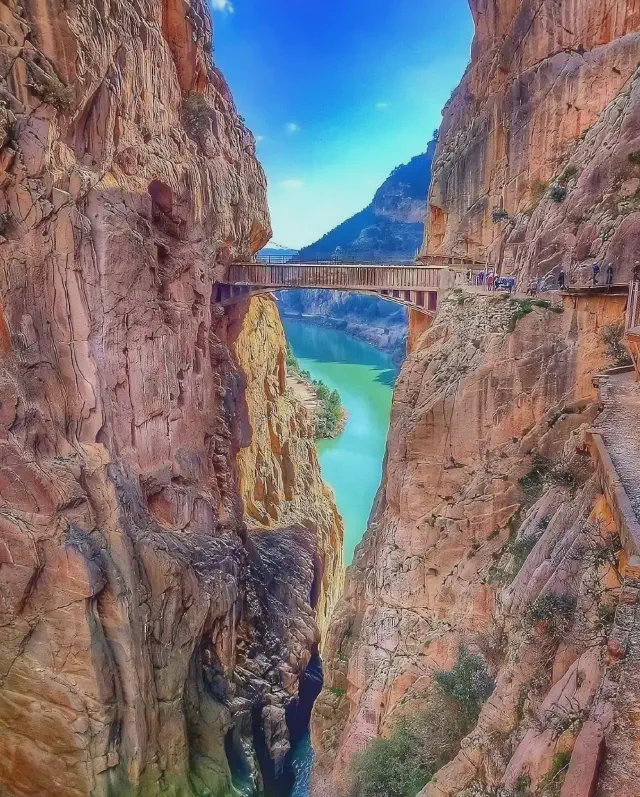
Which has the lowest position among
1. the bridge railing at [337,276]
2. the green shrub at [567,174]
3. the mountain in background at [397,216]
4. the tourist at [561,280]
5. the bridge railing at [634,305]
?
the bridge railing at [634,305]

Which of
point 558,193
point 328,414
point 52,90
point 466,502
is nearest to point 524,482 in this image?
point 466,502

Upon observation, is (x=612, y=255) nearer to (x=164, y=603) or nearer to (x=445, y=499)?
(x=445, y=499)

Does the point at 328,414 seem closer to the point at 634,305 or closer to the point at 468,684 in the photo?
the point at 634,305

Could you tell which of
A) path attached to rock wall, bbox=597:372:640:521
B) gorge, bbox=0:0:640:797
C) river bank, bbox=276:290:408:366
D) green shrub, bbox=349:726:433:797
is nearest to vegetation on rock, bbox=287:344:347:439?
river bank, bbox=276:290:408:366

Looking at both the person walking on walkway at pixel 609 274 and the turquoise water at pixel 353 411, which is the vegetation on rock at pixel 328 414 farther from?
the person walking on walkway at pixel 609 274

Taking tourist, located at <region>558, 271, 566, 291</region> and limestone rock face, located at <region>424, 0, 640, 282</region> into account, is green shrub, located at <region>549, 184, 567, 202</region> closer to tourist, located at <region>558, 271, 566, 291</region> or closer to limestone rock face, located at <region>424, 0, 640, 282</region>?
limestone rock face, located at <region>424, 0, 640, 282</region>

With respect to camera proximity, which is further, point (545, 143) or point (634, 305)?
point (545, 143)

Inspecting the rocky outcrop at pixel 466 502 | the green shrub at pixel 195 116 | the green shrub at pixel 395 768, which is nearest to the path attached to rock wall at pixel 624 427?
the rocky outcrop at pixel 466 502
